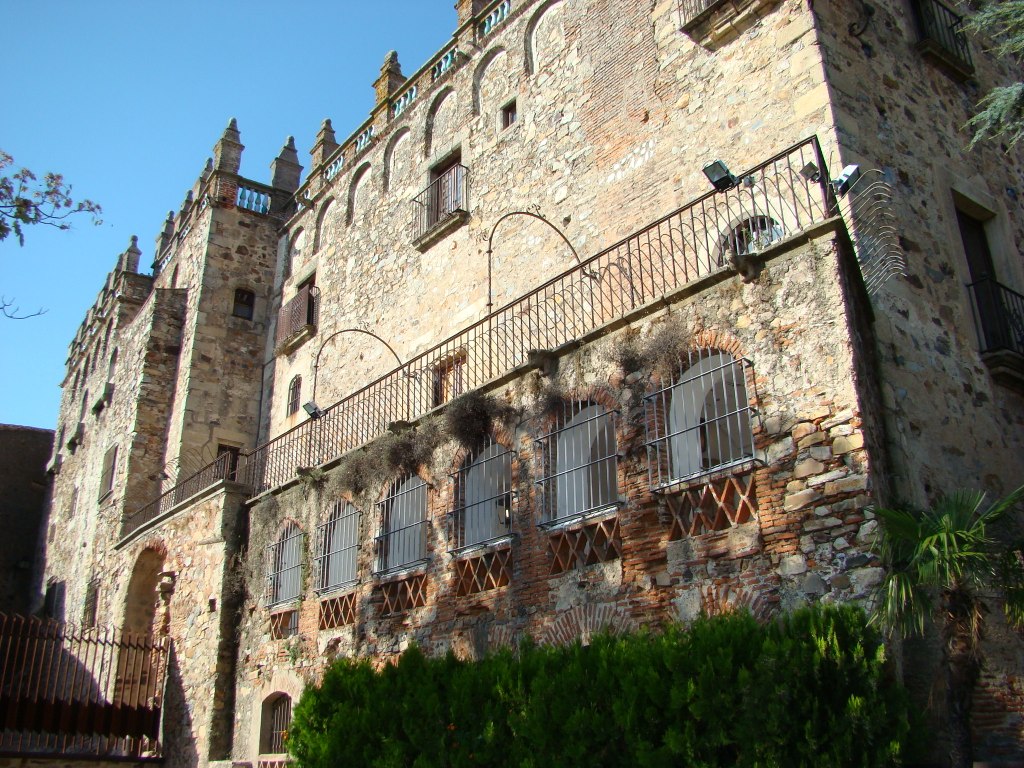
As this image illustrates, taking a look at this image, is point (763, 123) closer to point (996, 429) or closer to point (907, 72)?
point (907, 72)

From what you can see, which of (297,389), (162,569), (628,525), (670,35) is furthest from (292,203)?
(628,525)

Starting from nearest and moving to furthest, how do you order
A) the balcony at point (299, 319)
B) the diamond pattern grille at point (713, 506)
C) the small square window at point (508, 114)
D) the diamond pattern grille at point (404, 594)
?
1. the diamond pattern grille at point (713, 506)
2. the diamond pattern grille at point (404, 594)
3. the small square window at point (508, 114)
4. the balcony at point (299, 319)

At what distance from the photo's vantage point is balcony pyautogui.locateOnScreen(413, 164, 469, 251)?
52.9 feet

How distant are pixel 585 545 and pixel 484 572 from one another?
5.38 feet

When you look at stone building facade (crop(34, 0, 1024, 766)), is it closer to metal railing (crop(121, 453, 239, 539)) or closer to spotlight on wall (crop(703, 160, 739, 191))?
metal railing (crop(121, 453, 239, 539))

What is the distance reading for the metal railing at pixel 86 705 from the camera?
45.9 feet

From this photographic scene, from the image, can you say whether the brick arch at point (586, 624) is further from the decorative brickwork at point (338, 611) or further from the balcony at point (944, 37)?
the balcony at point (944, 37)

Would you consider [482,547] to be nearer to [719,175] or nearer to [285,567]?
[719,175]

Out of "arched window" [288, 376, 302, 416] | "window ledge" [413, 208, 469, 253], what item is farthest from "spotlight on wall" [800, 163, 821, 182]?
"arched window" [288, 376, 302, 416]

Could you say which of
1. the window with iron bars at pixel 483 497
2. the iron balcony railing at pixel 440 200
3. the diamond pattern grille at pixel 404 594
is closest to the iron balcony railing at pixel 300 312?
the iron balcony railing at pixel 440 200

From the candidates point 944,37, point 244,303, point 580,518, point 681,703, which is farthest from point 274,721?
point 944,37

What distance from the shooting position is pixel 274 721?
1401cm

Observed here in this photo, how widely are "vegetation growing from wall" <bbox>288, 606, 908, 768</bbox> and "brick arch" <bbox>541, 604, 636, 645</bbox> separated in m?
1.13

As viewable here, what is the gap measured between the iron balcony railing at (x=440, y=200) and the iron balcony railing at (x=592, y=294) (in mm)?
2527
